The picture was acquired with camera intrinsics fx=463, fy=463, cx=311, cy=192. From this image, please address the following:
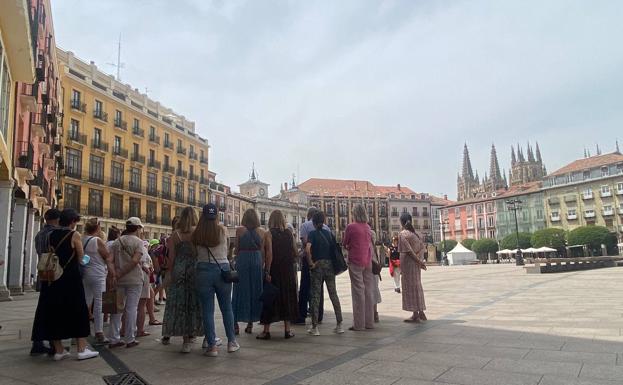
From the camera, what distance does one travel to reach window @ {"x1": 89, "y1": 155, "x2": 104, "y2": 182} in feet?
134

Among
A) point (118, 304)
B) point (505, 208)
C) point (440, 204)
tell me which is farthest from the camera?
point (440, 204)

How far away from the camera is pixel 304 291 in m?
7.89

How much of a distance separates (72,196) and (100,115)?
849 cm

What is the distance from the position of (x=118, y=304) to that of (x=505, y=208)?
90817 millimetres

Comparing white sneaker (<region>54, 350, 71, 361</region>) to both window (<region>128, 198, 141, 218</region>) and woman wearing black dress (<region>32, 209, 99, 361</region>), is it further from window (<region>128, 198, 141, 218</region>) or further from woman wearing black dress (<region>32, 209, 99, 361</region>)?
window (<region>128, 198, 141, 218</region>)

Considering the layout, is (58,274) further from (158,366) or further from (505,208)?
(505,208)

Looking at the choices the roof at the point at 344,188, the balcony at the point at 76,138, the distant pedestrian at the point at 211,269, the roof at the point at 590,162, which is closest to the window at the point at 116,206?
the balcony at the point at 76,138

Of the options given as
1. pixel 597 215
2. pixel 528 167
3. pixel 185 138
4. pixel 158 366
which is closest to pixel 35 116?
pixel 158 366

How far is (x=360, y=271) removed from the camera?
7.09 m

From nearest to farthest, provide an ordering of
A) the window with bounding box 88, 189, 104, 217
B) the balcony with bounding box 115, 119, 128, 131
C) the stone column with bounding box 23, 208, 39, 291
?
the stone column with bounding box 23, 208, 39, 291 → the window with bounding box 88, 189, 104, 217 → the balcony with bounding box 115, 119, 128, 131

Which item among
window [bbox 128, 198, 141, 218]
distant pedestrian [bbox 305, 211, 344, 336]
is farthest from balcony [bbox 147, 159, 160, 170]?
distant pedestrian [bbox 305, 211, 344, 336]

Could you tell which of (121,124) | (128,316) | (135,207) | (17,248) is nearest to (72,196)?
(135,207)

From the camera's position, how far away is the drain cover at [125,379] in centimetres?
427

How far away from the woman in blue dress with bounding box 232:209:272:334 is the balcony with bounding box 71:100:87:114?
3842 centimetres
